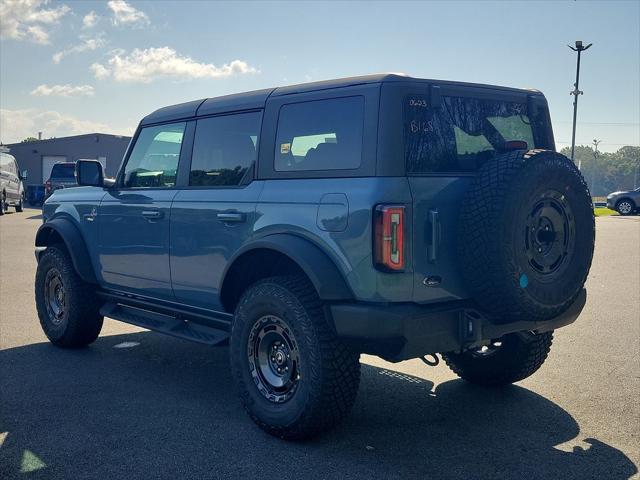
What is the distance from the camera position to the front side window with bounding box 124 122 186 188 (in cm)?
512

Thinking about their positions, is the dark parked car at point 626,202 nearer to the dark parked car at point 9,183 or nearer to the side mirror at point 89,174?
the dark parked car at point 9,183

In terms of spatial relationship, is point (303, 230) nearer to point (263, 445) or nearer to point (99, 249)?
point (263, 445)

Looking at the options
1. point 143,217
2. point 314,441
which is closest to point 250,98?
point 143,217

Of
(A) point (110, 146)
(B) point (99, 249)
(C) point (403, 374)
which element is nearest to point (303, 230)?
(C) point (403, 374)

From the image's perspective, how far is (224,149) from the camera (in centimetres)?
470

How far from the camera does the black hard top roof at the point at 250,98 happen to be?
149 inches

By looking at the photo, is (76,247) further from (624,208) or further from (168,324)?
(624,208)

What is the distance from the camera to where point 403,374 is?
17.4ft

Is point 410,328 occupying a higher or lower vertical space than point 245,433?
higher

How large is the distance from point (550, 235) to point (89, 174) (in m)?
3.75

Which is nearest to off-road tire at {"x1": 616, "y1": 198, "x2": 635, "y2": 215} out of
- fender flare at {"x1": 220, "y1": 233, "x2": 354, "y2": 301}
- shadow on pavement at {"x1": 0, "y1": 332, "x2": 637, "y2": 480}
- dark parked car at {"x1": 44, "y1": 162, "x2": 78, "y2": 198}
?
dark parked car at {"x1": 44, "y1": 162, "x2": 78, "y2": 198}

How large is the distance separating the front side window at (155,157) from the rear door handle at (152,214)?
23cm

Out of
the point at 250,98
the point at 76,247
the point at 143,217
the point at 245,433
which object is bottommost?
the point at 245,433

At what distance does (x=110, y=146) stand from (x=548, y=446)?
45.2 m
